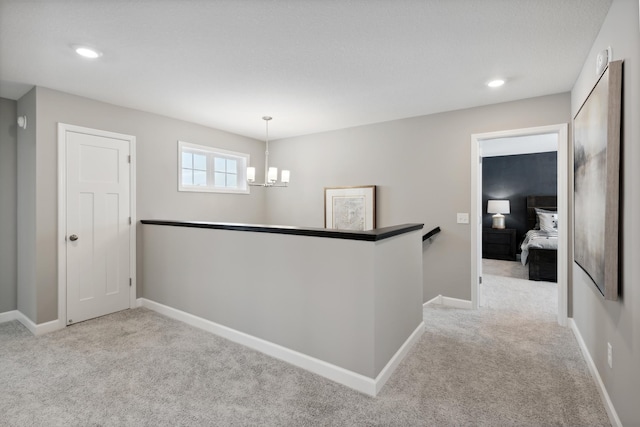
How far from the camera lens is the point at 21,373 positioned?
2252 mm

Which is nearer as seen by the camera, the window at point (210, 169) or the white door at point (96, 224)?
the white door at point (96, 224)

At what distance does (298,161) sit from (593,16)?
12.2ft

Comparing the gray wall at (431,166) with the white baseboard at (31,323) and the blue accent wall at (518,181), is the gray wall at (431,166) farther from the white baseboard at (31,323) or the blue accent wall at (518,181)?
the blue accent wall at (518,181)

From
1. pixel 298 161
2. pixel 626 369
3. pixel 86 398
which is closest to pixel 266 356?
pixel 86 398

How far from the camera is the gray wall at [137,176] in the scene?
2939 millimetres

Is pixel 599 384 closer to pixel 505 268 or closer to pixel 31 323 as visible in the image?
pixel 505 268

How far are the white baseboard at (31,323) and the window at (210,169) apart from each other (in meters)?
1.88

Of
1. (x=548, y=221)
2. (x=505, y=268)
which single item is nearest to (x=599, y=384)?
(x=505, y=268)

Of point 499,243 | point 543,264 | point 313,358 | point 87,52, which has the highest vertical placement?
point 87,52

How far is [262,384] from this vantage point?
82.7 inches

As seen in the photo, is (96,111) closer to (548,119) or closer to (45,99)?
(45,99)

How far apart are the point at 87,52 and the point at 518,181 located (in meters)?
7.74

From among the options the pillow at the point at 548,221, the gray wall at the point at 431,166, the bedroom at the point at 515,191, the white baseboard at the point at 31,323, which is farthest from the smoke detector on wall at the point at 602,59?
the pillow at the point at 548,221

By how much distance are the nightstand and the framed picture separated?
3803 millimetres
